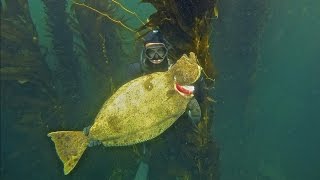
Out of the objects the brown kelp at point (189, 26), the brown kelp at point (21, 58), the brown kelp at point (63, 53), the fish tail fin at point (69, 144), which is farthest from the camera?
the brown kelp at point (63, 53)

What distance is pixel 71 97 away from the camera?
9.80 meters

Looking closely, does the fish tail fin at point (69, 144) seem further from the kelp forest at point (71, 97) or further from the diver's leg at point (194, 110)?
the kelp forest at point (71, 97)

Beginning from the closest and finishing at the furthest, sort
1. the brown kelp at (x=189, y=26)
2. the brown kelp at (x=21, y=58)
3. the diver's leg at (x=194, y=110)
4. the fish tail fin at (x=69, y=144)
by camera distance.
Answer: the fish tail fin at (x=69, y=144)
the diver's leg at (x=194, y=110)
the brown kelp at (x=189, y=26)
the brown kelp at (x=21, y=58)

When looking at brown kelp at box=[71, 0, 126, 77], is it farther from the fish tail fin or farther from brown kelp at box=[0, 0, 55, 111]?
the fish tail fin

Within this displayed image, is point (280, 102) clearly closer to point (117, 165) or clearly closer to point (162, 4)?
point (117, 165)

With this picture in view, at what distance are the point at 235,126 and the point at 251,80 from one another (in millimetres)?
1952

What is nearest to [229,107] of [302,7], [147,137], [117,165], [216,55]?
[216,55]

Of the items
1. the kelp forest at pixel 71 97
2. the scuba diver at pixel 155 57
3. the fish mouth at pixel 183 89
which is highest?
the scuba diver at pixel 155 57

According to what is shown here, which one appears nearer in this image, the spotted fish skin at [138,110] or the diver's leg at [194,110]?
the spotted fish skin at [138,110]

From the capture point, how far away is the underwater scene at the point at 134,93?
344 centimetres

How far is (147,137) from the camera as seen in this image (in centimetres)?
350

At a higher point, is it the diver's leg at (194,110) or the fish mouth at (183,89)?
the fish mouth at (183,89)

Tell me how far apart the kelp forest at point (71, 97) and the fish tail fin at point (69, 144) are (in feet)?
7.19

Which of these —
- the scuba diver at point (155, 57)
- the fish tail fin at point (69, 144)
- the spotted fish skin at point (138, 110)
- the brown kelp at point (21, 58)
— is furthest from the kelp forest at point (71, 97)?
the fish tail fin at point (69, 144)
